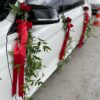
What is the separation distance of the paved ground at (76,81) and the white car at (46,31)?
37cm

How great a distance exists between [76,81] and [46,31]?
1.53m

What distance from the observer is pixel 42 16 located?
7.60 feet

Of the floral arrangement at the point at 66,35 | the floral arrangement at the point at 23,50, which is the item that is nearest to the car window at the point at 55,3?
the floral arrangement at the point at 66,35

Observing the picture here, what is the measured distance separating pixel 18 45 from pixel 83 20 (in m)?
3.03

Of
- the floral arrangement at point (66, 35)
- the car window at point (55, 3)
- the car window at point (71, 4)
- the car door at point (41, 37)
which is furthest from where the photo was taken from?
the car window at point (71, 4)

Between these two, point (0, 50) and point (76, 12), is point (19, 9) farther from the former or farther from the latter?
point (76, 12)

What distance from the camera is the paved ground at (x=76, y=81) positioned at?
12.5 feet

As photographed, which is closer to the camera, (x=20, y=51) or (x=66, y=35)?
(x=20, y=51)

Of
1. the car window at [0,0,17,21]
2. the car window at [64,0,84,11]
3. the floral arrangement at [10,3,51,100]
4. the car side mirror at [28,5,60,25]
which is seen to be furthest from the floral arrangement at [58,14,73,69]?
the car window at [0,0,17,21]

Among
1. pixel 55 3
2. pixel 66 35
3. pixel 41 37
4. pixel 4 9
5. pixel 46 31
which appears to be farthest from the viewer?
pixel 66 35

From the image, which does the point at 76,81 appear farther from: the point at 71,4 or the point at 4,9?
the point at 4,9

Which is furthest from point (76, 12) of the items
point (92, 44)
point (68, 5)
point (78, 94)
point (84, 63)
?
point (92, 44)

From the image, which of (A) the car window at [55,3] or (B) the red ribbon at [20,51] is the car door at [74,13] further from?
(B) the red ribbon at [20,51]

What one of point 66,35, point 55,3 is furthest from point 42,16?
point 66,35
